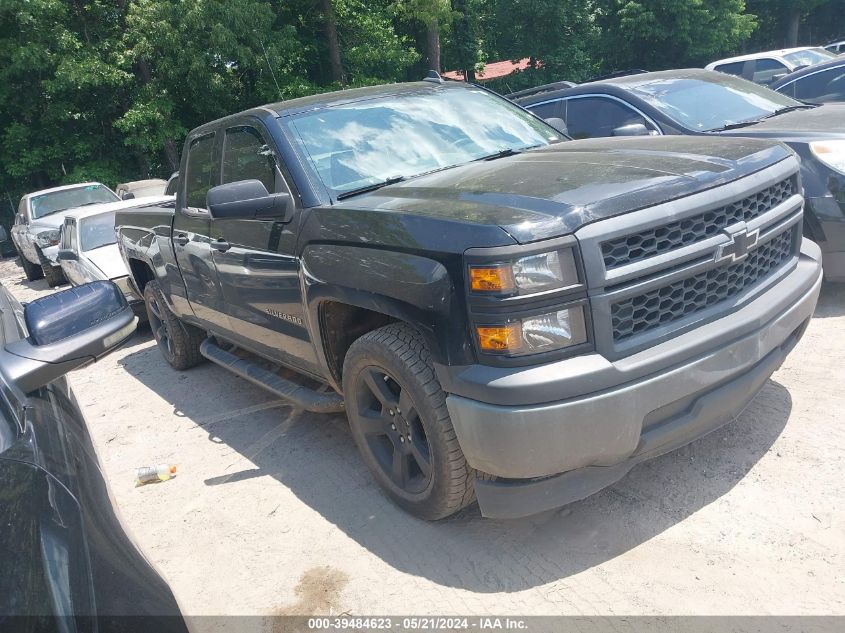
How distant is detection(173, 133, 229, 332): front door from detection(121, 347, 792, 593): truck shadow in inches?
42.0

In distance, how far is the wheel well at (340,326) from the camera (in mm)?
3531

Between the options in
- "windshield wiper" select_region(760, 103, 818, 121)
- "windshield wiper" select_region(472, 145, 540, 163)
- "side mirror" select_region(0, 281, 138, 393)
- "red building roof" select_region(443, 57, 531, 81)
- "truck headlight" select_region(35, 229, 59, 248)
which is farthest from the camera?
"red building roof" select_region(443, 57, 531, 81)

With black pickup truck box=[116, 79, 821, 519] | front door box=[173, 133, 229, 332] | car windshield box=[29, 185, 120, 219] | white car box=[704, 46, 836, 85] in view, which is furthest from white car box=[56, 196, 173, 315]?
white car box=[704, 46, 836, 85]

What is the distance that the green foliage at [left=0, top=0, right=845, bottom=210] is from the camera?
18.8 metres

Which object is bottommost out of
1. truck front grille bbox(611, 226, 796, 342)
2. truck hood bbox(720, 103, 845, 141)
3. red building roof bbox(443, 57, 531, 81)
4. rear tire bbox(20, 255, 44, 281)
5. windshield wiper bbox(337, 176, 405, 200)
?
rear tire bbox(20, 255, 44, 281)

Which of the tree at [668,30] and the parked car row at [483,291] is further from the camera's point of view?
the tree at [668,30]

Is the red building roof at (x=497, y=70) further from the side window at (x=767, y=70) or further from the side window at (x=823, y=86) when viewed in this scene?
the side window at (x=823, y=86)

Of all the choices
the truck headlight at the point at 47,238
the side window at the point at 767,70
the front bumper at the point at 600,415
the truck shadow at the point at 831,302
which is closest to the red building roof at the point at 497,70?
the side window at the point at 767,70

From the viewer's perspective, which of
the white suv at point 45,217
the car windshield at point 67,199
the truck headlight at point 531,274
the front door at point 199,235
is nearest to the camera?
the truck headlight at point 531,274

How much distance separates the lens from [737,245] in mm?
2920

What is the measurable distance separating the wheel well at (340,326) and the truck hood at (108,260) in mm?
5140

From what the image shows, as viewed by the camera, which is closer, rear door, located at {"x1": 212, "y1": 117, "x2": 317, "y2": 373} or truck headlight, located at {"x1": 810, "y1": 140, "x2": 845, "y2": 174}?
rear door, located at {"x1": 212, "y1": 117, "x2": 317, "y2": 373}

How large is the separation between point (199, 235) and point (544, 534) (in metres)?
2.99

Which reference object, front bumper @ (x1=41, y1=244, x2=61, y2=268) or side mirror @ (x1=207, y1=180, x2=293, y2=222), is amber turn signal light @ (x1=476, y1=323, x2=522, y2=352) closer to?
→ side mirror @ (x1=207, y1=180, x2=293, y2=222)
